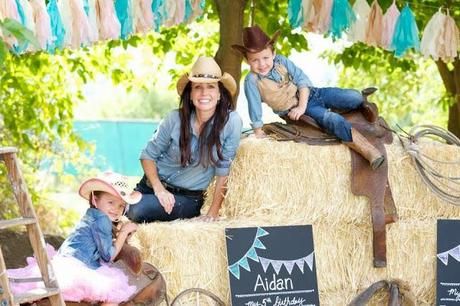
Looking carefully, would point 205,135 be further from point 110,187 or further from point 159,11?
point 159,11

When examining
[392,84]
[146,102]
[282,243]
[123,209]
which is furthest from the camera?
[146,102]

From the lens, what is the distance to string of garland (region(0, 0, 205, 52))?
498 centimetres

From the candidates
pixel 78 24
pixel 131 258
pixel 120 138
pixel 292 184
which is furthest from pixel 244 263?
pixel 120 138

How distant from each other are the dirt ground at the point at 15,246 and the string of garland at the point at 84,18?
60.7 inches

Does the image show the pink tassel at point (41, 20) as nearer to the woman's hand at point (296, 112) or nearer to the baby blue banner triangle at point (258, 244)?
the woman's hand at point (296, 112)

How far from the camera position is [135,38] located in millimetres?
7379

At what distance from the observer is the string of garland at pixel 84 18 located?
196 inches

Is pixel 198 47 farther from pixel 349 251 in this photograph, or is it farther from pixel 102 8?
pixel 349 251

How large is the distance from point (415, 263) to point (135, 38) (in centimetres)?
312

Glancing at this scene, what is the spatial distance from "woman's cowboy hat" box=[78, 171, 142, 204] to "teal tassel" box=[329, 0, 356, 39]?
2.23 meters

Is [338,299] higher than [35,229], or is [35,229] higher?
[35,229]

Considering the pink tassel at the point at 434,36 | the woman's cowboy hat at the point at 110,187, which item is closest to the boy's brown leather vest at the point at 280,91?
the woman's cowboy hat at the point at 110,187

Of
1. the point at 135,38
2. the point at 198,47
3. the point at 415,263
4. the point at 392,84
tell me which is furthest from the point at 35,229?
the point at 392,84

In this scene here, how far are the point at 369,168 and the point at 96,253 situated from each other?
1513 mm
